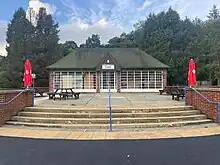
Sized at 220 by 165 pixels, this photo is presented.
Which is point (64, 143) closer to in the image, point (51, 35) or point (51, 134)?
point (51, 134)

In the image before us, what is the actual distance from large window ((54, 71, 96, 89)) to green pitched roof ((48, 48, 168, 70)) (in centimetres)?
87

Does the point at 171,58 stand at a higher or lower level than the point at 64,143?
higher

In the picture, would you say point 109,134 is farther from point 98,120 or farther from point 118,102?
point 118,102

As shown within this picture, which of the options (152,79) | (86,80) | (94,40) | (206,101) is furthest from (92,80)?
(94,40)

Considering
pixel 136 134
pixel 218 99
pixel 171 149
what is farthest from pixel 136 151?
pixel 218 99

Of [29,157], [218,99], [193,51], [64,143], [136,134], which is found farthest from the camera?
[193,51]

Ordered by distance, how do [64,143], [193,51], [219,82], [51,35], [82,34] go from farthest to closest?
1. [82,34]
2. [51,35]
3. [193,51]
4. [219,82]
5. [64,143]

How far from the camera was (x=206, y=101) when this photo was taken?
10.3m

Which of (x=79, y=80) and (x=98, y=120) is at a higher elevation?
(x=79, y=80)

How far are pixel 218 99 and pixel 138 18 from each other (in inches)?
2011

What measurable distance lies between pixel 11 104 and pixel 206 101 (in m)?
7.94

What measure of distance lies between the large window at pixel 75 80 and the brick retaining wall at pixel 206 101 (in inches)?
780

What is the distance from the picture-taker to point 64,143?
6.61m

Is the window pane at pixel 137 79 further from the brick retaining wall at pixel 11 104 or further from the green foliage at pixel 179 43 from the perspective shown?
the brick retaining wall at pixel 11 104
